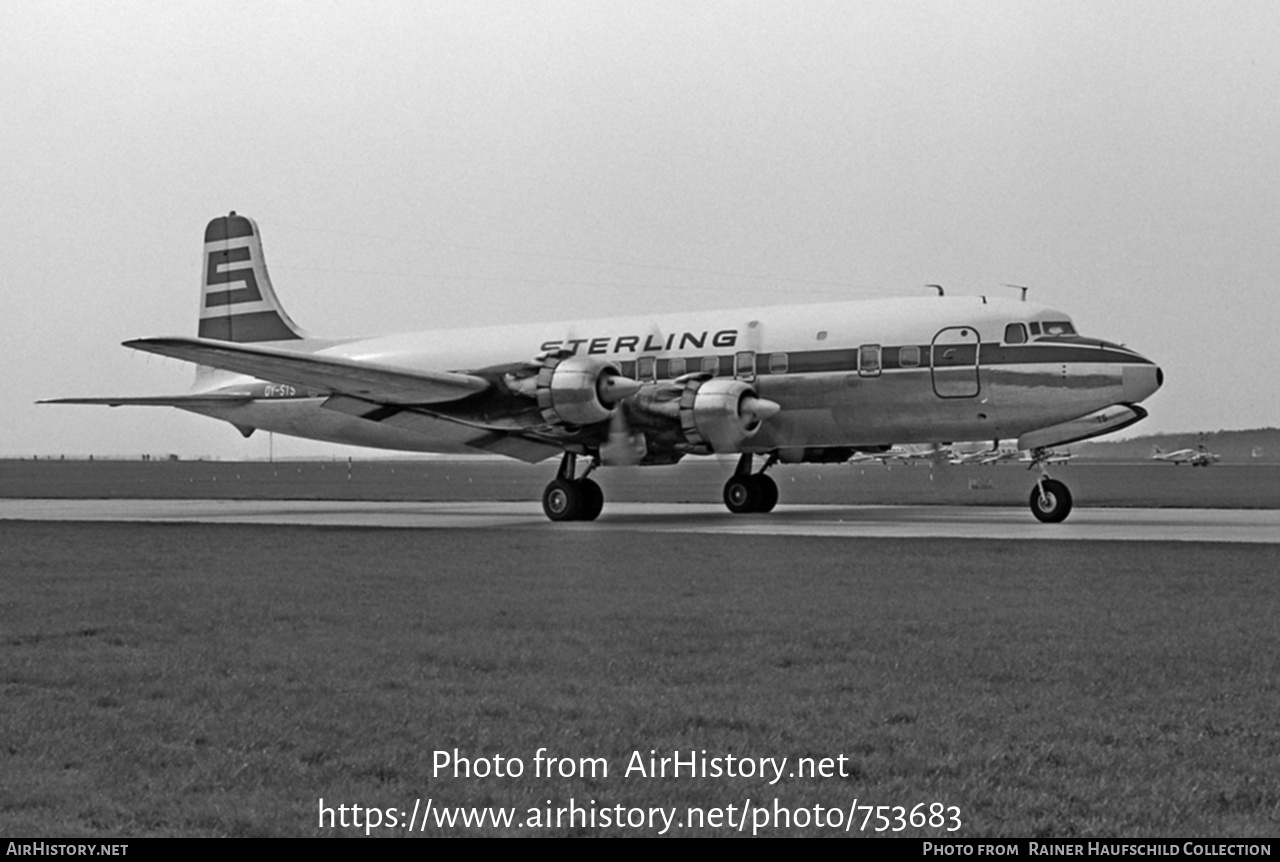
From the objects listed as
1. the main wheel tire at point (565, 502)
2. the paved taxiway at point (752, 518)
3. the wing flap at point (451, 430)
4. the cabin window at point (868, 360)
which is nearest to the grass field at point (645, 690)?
the paved taxiway at point (752, 518)

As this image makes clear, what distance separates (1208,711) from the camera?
22.5ft

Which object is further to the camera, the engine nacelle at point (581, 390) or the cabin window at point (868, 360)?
the cabin window at point (868, 360)

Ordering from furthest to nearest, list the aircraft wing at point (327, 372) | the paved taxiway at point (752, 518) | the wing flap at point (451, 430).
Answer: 1. the wing flap at point (451, 430)
2. the aircraft wing at point (327, 372)
3. the paved taxiway at point (752, 518)

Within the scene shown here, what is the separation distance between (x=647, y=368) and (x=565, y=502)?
12.1ft

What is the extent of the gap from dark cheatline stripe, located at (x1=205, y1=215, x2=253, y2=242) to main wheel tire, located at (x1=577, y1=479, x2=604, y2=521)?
1476cm

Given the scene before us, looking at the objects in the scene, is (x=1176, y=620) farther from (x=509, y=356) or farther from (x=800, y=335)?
(x=509, y=356)

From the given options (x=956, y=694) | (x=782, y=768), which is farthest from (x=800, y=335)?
(x=782, y=768)

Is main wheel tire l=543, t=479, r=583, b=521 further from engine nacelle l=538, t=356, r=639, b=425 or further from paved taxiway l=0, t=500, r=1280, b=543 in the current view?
engine nacelle l=538, t=356, r=639, b=425

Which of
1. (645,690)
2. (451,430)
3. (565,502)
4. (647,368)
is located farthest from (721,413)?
(645,690)

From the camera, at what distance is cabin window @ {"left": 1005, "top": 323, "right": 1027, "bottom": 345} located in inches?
938

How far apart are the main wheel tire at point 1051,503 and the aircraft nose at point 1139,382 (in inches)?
76.1

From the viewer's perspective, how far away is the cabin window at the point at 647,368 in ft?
90.1

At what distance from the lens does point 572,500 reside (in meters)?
25.6

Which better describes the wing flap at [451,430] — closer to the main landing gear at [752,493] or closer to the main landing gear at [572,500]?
the main landing gear at [572,500]
